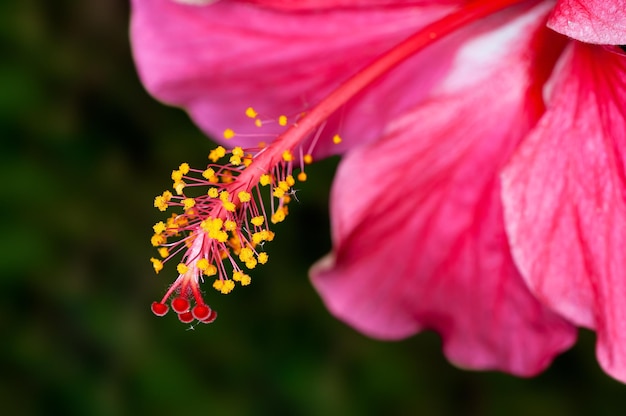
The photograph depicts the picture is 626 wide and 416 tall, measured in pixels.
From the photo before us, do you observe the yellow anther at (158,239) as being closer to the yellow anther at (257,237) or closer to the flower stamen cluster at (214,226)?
the flower stamen cluster at (214,226)

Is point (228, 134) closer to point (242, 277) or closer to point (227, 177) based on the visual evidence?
point (227, 177)

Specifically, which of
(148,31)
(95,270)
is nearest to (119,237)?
(95,270)

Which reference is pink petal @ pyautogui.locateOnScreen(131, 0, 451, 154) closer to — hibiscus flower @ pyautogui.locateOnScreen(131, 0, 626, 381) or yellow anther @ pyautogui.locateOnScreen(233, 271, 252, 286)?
hibiscus flower @ pyautogui.locateOnScreen(131, 0, 626, 381)

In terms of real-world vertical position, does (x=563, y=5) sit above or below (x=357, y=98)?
above

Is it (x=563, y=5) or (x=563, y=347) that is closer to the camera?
(x=563, y=5)

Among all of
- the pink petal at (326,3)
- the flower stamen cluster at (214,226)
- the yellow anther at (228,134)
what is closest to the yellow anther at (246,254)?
the flower stamen cluster at (214,226)

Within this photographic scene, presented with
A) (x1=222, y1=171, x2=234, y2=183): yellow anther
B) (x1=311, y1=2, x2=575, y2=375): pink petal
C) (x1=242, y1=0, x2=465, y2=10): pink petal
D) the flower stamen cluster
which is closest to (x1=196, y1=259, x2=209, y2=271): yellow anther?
the flower stamen cluster

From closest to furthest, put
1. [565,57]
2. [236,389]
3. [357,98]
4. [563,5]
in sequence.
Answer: [563,5]
[565,57]
[357,98]
[236,389]

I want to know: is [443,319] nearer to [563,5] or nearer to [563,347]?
[563,347]
